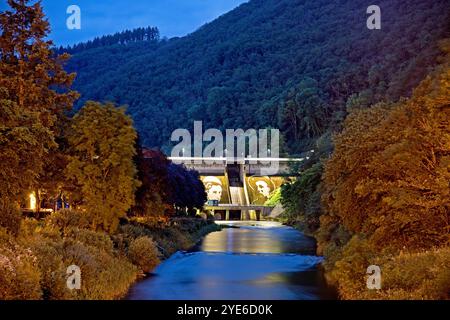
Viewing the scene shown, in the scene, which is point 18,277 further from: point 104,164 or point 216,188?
point 216,188

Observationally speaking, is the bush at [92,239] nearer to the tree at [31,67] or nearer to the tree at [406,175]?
the tree at [31,67]

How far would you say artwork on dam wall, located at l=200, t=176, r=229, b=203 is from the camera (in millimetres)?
124062

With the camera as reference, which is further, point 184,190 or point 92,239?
point 184,190

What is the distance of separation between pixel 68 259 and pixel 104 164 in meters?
11.3

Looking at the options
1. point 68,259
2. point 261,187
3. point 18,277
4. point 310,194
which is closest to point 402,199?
point 68,259

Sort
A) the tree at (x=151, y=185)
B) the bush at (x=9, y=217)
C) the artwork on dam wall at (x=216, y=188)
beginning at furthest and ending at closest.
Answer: the artwork on dam wall at (x=216, y=188) → the tree at (x=151, y=185) → the bush at (x=9, y=217)

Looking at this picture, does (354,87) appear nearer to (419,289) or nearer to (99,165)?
(99,165)

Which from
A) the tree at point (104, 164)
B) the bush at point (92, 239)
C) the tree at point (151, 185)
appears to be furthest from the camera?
the tree at point (151, 185)

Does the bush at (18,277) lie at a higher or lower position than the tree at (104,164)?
lower

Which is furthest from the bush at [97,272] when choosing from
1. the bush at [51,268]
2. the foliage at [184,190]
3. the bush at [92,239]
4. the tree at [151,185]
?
the foliage at [184,190]

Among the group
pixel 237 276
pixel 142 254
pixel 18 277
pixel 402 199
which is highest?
pixel 402 199

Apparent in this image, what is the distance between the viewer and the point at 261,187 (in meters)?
126

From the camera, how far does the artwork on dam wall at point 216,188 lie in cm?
12406

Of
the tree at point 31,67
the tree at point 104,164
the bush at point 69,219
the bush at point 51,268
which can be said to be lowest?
the bush at point 51,268
